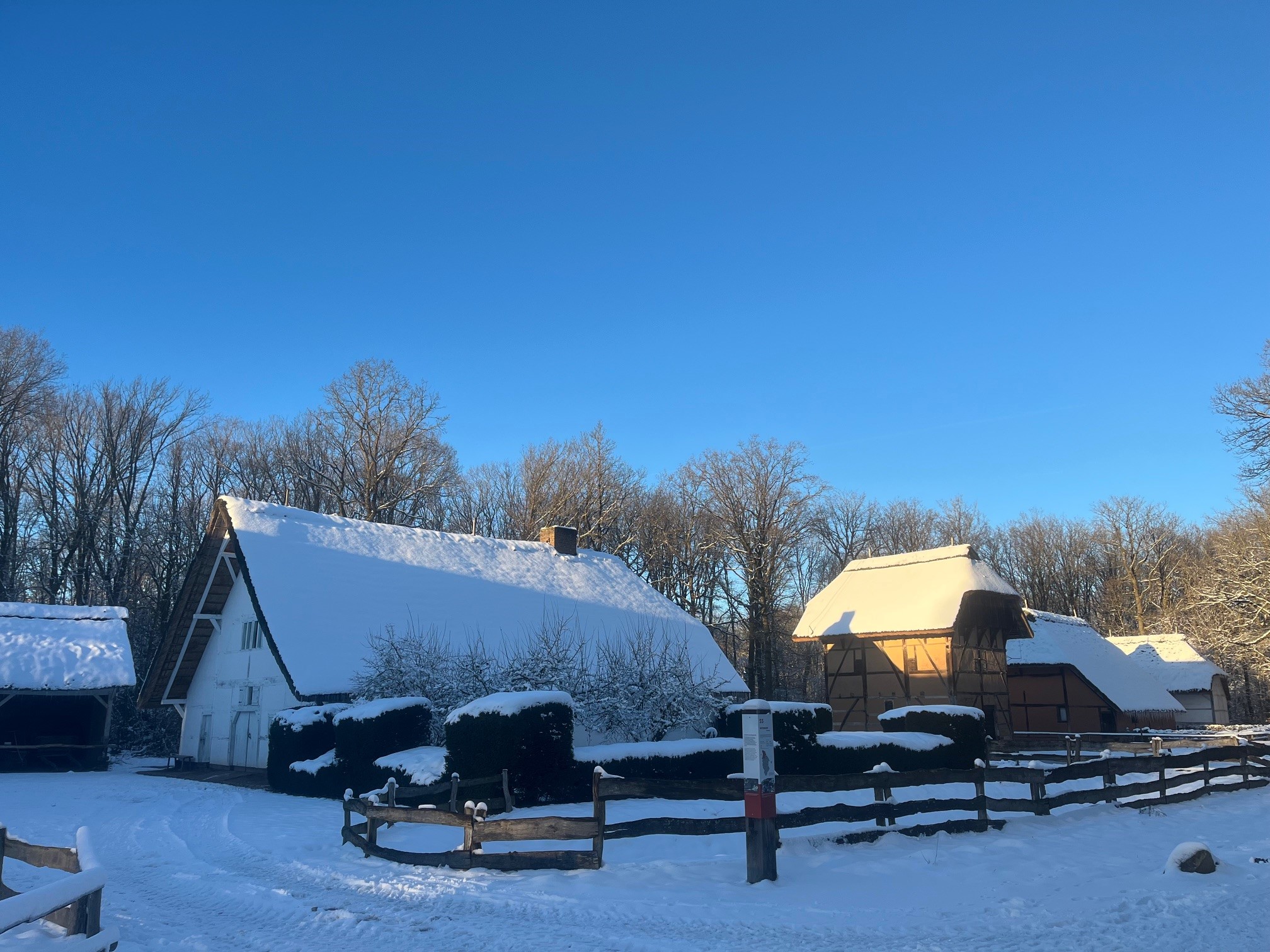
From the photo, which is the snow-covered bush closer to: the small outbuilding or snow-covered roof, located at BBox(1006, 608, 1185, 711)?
snow-covered roof, located at BBox(1006, 608, 1185, 711)

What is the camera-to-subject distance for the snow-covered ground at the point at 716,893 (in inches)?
285

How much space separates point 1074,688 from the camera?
36.3 metres

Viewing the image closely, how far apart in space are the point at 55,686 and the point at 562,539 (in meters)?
16.2

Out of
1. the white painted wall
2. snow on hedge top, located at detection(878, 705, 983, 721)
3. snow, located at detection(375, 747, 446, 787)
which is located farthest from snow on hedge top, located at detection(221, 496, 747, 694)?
snow on hedge top, located at detection(878, 705, 983, 721)

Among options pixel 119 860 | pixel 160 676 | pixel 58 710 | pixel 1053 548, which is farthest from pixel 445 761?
pixel 1053 548

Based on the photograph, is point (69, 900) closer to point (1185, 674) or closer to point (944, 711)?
point (944, 711)

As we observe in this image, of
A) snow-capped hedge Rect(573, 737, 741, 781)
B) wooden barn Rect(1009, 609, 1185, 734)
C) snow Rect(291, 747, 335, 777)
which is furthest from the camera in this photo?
wooden barn Rect(1009, 609, 1185, 734)

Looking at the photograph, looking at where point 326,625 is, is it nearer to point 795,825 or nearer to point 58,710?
point 58,710

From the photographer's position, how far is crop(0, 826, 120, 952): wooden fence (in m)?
4.98

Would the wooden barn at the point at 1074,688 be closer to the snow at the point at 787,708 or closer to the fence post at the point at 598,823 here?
the snow at the point at 787,708

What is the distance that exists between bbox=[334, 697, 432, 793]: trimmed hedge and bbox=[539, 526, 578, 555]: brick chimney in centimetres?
1507

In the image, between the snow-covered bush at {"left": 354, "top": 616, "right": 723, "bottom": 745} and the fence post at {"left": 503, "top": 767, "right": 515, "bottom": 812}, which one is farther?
the snow-covered bush at {"left": 354, "top": 616, "right": 723, "bottom": 745}

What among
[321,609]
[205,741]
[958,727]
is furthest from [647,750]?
[205,741]

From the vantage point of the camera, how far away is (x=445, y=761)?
14.4m
